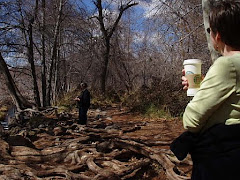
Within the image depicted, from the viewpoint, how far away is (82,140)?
6527mm

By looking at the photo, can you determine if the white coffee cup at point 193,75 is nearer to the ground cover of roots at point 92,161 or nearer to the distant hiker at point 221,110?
the distant hiker at point 221,110

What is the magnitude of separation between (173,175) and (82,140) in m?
2.95

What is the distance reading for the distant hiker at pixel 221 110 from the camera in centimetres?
143

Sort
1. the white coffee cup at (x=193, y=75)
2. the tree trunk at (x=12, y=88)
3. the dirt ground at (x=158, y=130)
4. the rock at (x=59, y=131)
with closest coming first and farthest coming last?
the white coffee cup at (x=193, y=75) → the dirt ground at (x=158, y=130) → the rock at (x=59, y=131) → the tree trunk at (x=12, y=88)

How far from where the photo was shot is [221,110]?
1.47 metres

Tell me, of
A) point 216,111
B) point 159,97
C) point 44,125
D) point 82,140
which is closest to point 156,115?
point 159,97

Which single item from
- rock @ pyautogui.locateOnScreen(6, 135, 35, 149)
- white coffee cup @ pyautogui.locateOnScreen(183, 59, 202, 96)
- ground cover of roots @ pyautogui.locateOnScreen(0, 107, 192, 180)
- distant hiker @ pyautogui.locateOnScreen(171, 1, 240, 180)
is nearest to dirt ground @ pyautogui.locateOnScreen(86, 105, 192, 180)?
ground cover of roots @ pyautogui.locateOnScreen(0, 107, 192, 180)

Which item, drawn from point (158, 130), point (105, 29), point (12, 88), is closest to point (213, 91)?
point (158, 130)

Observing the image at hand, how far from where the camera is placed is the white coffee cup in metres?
1.84

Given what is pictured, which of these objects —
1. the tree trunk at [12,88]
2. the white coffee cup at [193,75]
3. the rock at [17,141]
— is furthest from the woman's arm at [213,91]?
the tree trunk at [12,88]

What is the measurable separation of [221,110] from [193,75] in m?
0.44

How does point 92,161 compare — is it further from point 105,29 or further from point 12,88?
point 105,29

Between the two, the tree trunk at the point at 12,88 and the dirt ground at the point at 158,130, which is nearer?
the dirt ground at the point at 158,130

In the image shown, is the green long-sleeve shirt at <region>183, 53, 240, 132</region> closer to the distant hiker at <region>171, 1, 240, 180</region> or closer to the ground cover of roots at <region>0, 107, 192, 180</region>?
the distant hiker at <region>171, 1, 240, 180</region>
